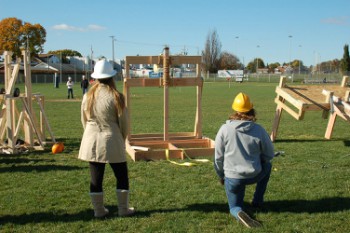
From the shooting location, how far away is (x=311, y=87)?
40.5ft

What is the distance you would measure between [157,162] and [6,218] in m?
3.78

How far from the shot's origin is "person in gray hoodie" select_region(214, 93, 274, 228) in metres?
5.09

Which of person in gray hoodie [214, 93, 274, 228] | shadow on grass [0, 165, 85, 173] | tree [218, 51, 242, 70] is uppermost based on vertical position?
tree [218, 51, 242, 70]

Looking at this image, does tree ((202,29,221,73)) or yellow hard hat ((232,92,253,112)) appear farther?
tree ((202,29,221,73))

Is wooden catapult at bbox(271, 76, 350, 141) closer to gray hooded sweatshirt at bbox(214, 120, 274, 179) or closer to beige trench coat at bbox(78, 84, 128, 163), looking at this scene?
gray hooded sweatshirt at bbox(214, 120, 274, 179)

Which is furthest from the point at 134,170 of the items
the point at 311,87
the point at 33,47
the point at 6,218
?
the point at 33,47

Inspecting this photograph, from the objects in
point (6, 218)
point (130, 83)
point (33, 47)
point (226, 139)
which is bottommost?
point (6, 218)

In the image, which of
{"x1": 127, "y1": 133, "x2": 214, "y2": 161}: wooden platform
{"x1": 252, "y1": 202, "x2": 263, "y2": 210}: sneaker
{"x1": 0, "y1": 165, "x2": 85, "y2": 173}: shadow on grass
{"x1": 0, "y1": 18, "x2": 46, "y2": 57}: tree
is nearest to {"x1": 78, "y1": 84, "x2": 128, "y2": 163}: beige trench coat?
{"x1": 252, "y1": 202, "x2": 263, "y2": 210}: sneaker

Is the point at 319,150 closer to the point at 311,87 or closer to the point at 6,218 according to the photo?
the point at 311,87

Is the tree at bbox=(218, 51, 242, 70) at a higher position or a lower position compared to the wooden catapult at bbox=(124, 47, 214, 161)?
higher

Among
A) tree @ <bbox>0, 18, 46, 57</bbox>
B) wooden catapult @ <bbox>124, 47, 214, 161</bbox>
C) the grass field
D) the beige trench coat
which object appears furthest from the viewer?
tree @ <bbox>0, 18, 46, 57</bbox>

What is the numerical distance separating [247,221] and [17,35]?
9355 cm

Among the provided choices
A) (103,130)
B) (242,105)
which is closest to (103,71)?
(103,130)

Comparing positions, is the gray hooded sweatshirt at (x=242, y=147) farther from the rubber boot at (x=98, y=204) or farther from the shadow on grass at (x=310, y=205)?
the rubber boot at (x=98, y=204)
